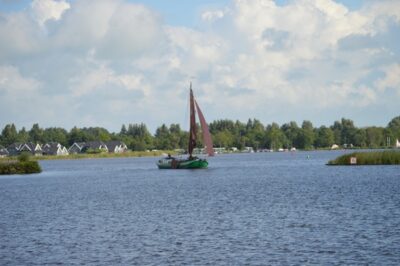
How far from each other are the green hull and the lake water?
42142 mm

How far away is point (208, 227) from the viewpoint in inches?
1481

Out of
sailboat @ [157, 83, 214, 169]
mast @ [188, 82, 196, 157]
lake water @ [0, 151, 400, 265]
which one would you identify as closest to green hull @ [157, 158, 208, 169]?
sailboat @ [157, 83, 214, 169]

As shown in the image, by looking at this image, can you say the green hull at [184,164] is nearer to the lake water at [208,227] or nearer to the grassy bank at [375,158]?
the grassy bank at [375,158]

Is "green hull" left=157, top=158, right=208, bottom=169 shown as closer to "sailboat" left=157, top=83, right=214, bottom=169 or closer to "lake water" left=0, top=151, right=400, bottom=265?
"sailboat" left=157, top=83, right=214, bottom=169

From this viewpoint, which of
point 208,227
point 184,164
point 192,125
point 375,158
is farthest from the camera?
point 184,164

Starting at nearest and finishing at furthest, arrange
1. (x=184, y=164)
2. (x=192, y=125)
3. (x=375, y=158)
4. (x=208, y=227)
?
(x=208, y=227)
(x=375, y=158)
(x=192, y=125)
(x=184, y=164)

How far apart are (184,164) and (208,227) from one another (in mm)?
72185

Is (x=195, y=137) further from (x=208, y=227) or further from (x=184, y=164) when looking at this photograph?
(x=208, y=227)

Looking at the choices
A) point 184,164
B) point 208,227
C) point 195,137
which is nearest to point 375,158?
point 195,137

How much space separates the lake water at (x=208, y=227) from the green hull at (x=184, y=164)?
1659 inches

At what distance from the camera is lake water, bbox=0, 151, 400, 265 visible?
29.3 metres

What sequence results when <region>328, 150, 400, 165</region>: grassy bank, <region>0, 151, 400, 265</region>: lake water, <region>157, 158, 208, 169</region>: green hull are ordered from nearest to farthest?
<region>0, 151, 400, 265</region>: lake water, <region>328, 150, 400, 165</region>: grassy bank, <region>157, 158, 208, 169</region>: green hull

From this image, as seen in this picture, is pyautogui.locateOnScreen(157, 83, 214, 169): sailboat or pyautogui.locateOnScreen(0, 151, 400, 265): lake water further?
pyautogui.locateOnScreen(157, 83, 214, 169): sailboat

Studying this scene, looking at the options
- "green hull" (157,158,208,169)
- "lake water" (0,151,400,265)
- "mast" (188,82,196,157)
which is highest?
"mast" (188,82,196,157)
